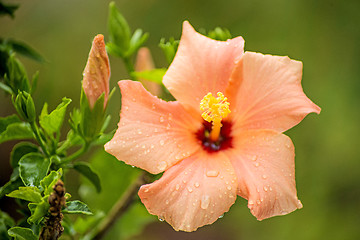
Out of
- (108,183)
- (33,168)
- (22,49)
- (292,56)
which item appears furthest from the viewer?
(292,56)

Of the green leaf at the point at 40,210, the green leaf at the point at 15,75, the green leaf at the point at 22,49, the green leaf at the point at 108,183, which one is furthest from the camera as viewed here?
the green leaf at the point at 108,183

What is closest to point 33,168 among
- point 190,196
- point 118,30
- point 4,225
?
point 4,225

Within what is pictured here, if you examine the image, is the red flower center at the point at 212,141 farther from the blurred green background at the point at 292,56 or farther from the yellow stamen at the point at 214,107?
the blurred green background at the point at 292,56

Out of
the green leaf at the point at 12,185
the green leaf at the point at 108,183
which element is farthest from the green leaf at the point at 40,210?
the green leaf at the point at 108,183

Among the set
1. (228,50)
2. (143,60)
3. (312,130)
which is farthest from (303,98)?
(312,130)

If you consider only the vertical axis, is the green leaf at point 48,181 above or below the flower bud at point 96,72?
below

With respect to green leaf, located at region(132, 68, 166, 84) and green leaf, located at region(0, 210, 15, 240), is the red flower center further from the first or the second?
green leaf, located at region(0, 210, 15, 240)

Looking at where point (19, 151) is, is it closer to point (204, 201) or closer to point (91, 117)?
point (91, 117)

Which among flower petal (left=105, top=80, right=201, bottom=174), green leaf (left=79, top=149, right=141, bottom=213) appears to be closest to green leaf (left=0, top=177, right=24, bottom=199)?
flower petal (left=105, top=80, right=201, bottom=174)
